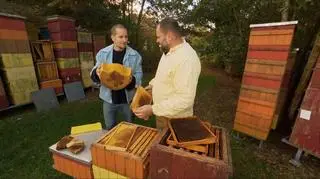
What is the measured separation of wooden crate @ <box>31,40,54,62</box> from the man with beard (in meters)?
5.98

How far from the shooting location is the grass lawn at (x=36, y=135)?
3.64 m

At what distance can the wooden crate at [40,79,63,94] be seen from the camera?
7006 millimetres

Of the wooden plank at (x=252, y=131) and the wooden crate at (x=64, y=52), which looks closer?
the wooden plank at (x=252, y=131)

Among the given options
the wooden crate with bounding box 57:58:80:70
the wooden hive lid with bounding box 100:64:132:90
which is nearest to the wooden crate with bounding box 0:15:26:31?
the wooden crate with bounding box 57:58:80:70

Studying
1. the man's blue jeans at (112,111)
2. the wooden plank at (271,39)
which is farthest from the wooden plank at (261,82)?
the man's blue jeans at (112,111)

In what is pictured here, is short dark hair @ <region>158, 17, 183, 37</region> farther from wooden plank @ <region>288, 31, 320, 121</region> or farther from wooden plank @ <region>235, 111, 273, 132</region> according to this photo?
wooden plank @ <region>288, 31, 320, 121</region>

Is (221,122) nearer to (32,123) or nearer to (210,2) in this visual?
(210,2)

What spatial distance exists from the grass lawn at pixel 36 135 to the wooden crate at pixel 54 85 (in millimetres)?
652

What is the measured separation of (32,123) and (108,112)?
10.2 ft

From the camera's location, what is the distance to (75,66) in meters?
8.23

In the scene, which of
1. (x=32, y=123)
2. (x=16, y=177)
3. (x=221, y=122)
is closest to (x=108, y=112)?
(x=16, y=177)

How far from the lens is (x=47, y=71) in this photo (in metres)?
7.18

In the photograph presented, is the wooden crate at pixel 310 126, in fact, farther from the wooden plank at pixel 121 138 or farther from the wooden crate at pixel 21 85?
the wooden crate at pixel 21 85

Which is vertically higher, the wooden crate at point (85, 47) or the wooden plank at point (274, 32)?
the wooden plank at point (274, 32)
